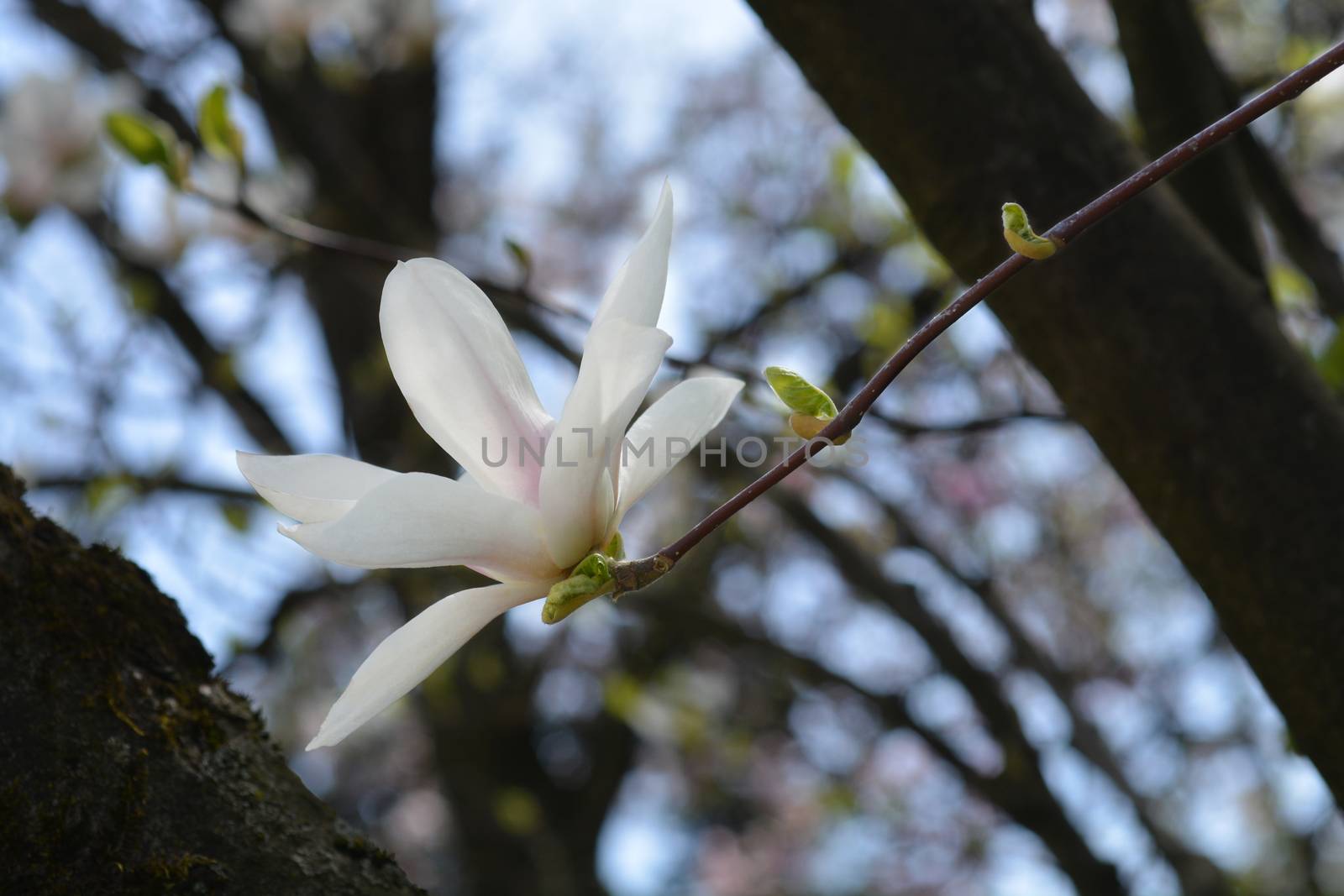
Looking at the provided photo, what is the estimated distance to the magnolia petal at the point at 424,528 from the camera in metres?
0.47

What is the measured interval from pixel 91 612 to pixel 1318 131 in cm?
295

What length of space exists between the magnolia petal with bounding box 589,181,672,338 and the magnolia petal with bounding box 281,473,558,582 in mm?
99

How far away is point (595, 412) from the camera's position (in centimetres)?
50

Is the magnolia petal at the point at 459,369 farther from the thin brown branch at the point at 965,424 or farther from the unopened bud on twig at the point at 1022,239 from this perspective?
the thin brown branch at the point at 965,424

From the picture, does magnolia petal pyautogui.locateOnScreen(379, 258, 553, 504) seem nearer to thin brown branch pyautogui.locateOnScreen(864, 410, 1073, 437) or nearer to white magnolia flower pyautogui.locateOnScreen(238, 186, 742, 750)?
white magnolia flower pyautogui.locateOnScreen(238, 186, 742, 750)

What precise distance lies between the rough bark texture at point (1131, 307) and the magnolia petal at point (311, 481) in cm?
48

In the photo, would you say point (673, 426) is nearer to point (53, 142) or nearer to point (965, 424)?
point (965, 424)

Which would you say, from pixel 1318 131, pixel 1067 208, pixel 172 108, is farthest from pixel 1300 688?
pixel 1318 131

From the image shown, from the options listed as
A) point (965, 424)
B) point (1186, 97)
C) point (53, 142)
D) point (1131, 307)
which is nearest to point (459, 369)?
point (1131, 307)

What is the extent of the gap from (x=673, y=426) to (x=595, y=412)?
5cm

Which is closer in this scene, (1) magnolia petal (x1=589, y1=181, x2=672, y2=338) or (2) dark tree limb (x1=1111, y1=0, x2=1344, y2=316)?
(1) magnolia petal (x1=589, y1=181, x2=672, y2=338)

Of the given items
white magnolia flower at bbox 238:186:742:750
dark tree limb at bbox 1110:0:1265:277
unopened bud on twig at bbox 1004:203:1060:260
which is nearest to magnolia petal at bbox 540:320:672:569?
white magnolia flower at bbox 238:186:742:750

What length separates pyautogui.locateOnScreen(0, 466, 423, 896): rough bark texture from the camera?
579 millimetres

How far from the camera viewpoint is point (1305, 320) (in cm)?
158
